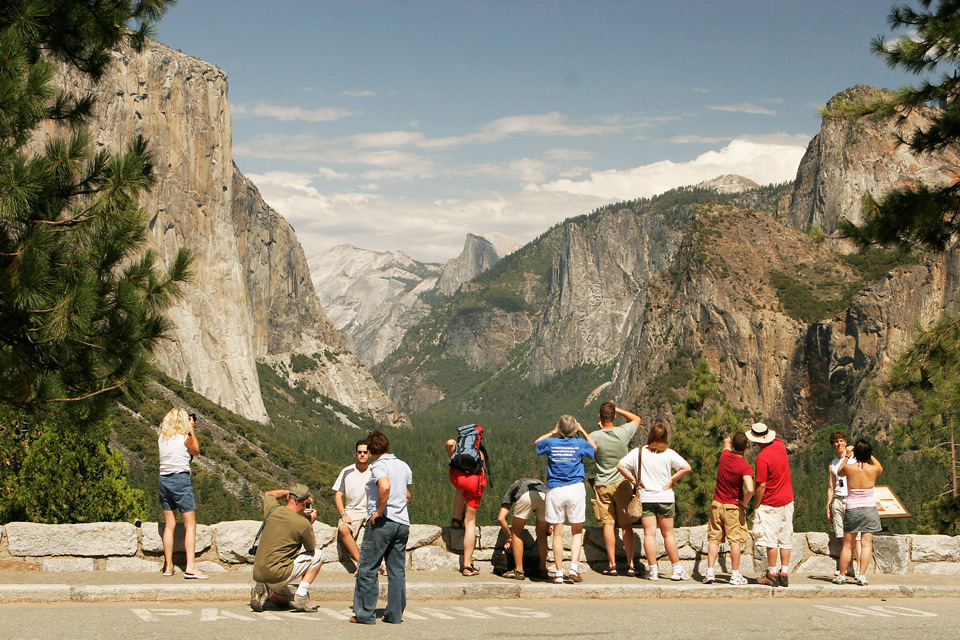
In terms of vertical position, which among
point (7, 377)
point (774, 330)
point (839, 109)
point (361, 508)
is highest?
point (774, 330)

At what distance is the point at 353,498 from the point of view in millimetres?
14609

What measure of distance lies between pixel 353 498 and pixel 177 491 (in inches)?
102

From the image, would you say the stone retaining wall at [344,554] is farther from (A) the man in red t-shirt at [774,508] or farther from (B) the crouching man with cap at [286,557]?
(B) the crouching man with cap at [286,557]

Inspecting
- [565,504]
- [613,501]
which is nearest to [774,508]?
[613,501]

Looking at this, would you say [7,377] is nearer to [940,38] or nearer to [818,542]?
[818,542]

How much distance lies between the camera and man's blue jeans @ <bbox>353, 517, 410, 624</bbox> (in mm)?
12531

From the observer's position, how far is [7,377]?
1473 cm

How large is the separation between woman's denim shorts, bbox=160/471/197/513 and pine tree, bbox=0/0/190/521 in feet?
5.72

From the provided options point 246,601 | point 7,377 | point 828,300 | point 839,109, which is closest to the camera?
point 246,601

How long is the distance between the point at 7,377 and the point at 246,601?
16.7ft

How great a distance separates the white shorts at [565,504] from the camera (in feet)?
48.5

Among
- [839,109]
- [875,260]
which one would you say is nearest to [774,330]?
Result: [875,260]

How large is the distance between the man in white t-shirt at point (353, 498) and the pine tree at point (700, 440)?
32752 millimetres

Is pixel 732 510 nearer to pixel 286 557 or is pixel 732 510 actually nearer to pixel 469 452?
pixel 469 452
